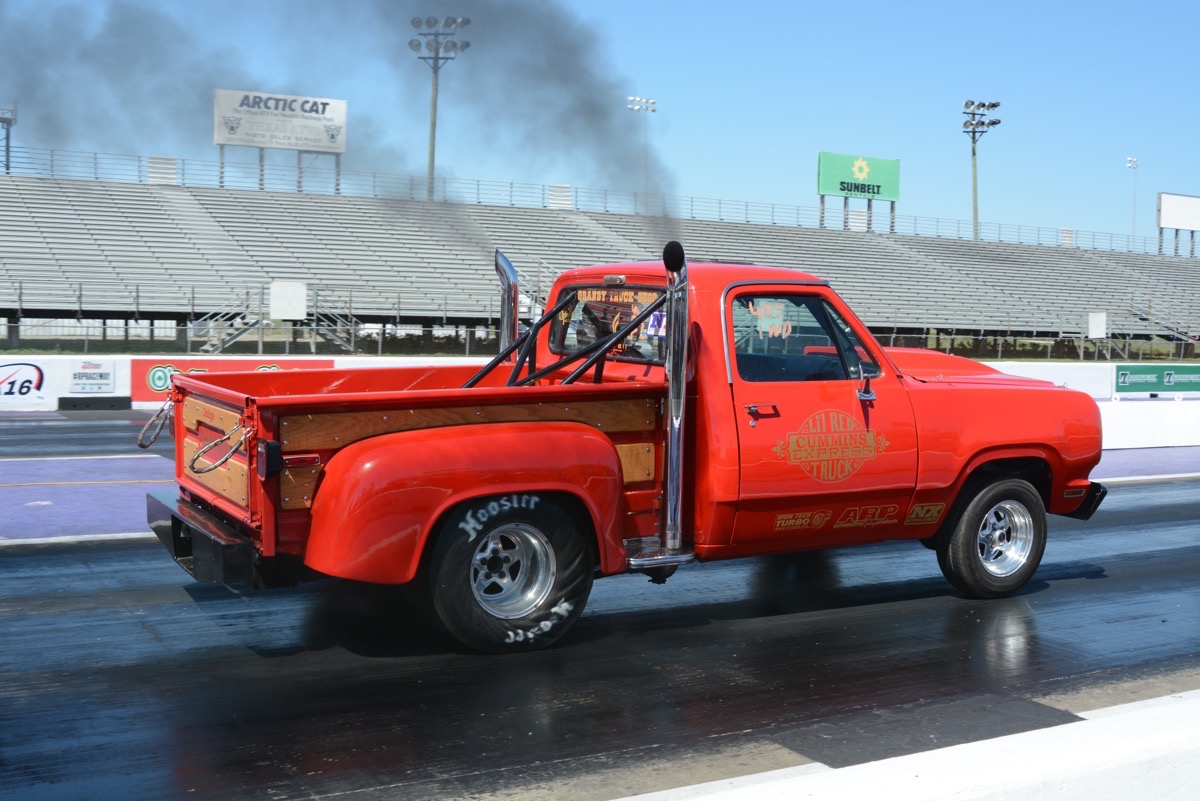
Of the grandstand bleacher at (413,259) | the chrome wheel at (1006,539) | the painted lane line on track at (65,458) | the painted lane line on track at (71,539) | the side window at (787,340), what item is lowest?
the painted lane line on track at (71,539)

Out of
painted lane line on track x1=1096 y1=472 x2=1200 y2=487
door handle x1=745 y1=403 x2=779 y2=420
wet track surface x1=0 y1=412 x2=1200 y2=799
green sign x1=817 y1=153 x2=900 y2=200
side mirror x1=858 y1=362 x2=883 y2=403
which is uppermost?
green sign x1=817 y1=153 x2=900 y2=200

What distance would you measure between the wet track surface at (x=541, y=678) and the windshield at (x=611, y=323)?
1506 millimetres

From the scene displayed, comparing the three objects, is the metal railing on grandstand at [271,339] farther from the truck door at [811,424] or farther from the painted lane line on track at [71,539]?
the truck door at [811,424]

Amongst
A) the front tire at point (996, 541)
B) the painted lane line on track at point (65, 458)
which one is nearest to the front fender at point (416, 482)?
the front tire at point (996, 541)

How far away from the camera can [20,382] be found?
20828 mm

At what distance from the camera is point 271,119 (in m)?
48.4

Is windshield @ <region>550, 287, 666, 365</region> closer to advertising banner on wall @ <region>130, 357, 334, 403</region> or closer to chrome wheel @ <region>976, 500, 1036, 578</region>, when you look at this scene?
chrome wheel @ <region>976, 500, 1036, 578</region>

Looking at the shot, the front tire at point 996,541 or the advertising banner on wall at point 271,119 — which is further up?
the advertising banner on wall at point 271,119

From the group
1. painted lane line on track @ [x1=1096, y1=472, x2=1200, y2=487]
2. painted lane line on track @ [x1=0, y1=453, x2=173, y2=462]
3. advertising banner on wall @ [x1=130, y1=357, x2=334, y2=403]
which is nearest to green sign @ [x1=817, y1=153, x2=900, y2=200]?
advertising banner on wall @ [x1=130, y1=357, x2=334, y2=403]

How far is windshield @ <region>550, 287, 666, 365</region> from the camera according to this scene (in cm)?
678


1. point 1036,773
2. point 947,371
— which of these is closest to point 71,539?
point 947,371

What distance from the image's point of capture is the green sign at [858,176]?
5909 centimetres

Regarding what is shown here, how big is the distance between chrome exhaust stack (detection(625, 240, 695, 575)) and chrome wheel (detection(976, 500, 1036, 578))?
226 cm

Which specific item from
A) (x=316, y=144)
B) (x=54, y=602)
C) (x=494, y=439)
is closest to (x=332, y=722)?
(x=494, y=439)
